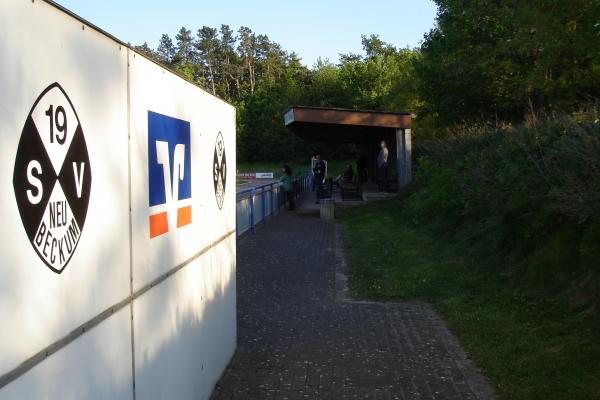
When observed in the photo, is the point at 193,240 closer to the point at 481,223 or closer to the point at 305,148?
the point at 481,223

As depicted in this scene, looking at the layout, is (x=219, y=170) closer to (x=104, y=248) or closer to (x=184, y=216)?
(x=184, y=216)

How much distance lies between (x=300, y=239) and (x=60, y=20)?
12.6m

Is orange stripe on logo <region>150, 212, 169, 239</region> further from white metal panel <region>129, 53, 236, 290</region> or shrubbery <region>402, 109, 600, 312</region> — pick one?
shrubbery <region>402, 109, 600, 312</region>

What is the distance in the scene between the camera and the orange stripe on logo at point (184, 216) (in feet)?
13.8

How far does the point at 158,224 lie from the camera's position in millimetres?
3752

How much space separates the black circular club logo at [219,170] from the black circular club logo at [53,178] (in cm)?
272

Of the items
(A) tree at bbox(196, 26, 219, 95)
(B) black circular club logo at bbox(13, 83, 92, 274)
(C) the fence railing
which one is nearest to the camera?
(B) black circular club logo at bbox(13, 83, 92, 274)

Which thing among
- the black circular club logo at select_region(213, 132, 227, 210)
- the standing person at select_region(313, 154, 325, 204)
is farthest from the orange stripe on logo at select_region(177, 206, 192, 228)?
the standing person at select_region(313, 154, 325, 204)


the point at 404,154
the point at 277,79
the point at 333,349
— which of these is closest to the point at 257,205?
the point at 404,154

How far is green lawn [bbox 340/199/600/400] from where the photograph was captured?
5.18 metres

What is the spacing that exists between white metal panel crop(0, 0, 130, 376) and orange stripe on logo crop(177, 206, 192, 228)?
1003 mm

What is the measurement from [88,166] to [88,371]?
2.76 ft

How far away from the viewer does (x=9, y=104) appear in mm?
2102

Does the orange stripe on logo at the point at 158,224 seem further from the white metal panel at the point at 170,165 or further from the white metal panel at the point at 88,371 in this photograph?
the white metal panel at the point at 88,371
